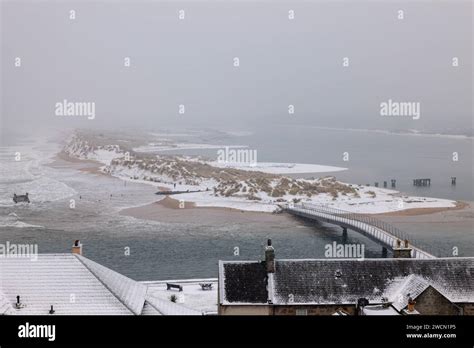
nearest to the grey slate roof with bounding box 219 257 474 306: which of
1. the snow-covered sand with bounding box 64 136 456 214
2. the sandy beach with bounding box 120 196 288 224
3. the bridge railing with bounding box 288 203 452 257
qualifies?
the snow-covered sand with bounding box 64 136 456 214

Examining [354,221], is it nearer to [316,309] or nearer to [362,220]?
[362,220]

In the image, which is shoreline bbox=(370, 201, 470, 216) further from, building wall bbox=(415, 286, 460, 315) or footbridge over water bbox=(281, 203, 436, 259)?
building wall bbox=(415, 286, 460, 315)

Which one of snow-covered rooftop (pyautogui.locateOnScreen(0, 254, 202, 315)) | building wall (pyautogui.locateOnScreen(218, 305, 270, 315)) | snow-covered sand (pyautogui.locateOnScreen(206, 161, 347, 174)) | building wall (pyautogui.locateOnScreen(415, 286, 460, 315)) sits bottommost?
building wall (pyautogui.locateOnScreen(218, 305, 270, 315))

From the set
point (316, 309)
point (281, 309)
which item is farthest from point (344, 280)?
point (281, 309)

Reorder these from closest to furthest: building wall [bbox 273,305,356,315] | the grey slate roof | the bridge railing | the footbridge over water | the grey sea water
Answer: building wall [bbox 273,305,356,315] < the grey slate roof < the grey sea water < the bridge railing < the footbridge over water

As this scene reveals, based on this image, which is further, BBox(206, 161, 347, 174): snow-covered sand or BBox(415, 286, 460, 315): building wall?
BBox(206, 161, 347, 174): snow-covered sand

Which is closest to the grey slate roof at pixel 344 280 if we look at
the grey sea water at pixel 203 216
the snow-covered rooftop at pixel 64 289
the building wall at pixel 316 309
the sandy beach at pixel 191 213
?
the building wall at pixel 316 309
